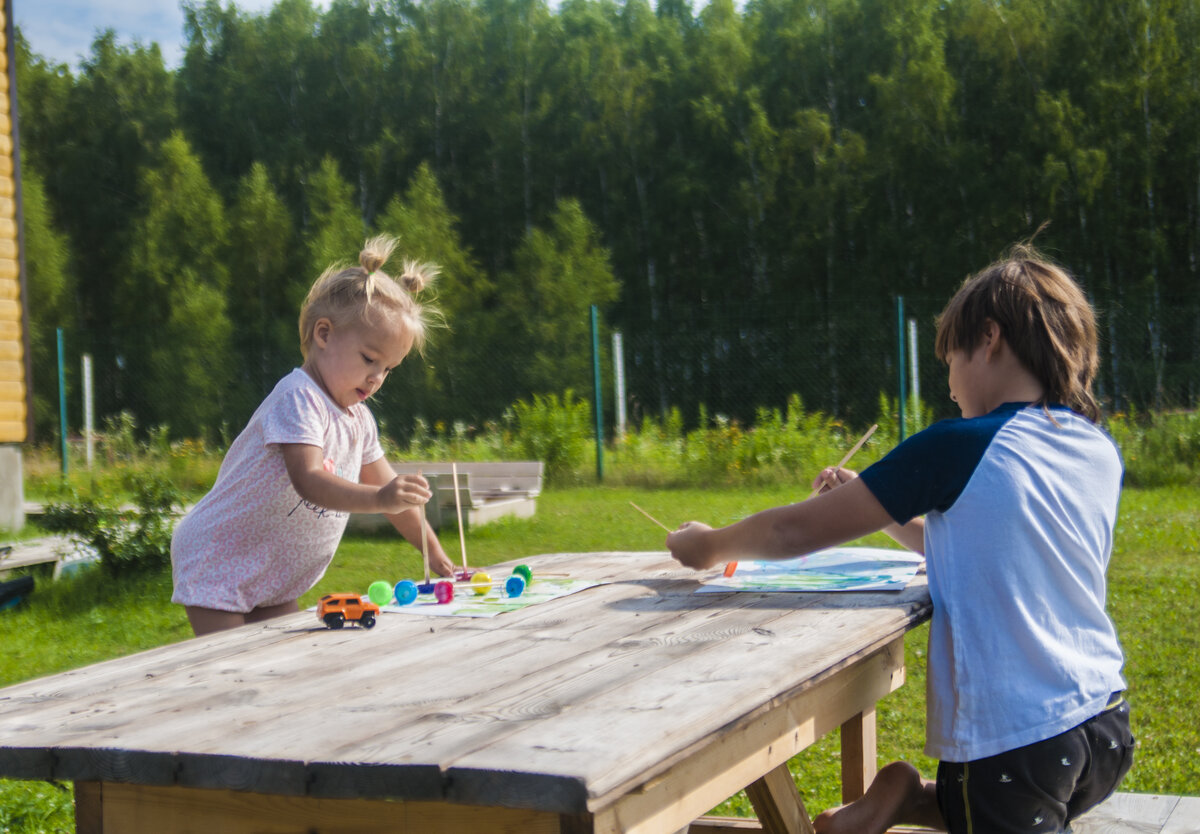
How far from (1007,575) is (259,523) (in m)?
1.63

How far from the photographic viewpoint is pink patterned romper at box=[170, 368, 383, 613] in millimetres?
2529

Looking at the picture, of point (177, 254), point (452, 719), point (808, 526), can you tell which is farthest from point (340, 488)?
point (177, 254)

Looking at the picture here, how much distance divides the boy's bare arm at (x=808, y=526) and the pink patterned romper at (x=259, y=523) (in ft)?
3.34

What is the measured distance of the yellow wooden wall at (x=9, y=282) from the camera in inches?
329

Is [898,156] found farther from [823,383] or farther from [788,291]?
[823,383]

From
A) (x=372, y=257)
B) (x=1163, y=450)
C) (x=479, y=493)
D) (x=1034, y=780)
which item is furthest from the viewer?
(x=1163, y=450)

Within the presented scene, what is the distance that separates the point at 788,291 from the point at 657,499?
22.2 meters

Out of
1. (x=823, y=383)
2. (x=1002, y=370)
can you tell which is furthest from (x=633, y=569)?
(x=823, y=383)

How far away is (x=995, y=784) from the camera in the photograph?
5.50 feet

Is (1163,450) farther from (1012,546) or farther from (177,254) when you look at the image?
(177,254)

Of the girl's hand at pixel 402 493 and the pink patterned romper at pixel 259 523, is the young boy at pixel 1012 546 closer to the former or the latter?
the girl's hand at pixel 402 493

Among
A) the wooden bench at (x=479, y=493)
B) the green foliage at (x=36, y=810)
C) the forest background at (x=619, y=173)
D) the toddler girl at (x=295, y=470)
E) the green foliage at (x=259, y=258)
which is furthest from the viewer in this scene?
the green foliage at (x=259, y=258)

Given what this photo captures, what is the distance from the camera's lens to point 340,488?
7.71ft

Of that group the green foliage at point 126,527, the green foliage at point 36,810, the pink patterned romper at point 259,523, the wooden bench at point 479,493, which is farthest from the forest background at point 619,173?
the pink patterned romper at point 259,523
